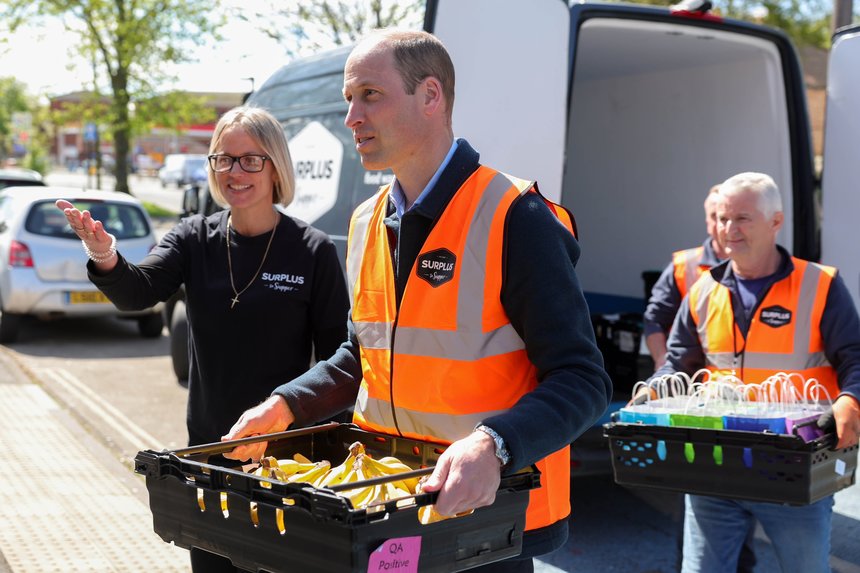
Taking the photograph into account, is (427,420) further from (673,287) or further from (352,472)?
(673,287)

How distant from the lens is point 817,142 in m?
18.3

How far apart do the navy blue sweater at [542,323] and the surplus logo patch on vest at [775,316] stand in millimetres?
1723

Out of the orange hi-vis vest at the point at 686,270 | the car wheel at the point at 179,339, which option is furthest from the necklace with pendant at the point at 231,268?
the car wheel at the point at 179,339

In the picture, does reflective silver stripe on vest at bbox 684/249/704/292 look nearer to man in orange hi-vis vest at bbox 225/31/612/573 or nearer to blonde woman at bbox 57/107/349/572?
blonde woman at bbox 57/107/349/572

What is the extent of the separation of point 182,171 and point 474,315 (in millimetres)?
49029

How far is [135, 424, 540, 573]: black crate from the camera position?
159 centimetres

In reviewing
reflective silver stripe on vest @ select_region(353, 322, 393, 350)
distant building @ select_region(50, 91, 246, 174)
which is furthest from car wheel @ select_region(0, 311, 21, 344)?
distant building @ select_region(50, 91, 246, 174)

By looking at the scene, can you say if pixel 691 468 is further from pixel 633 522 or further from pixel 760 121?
pixel 760 121

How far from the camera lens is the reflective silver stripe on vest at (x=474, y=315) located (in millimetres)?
1975

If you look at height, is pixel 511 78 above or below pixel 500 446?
above

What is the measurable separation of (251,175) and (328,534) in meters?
1.74

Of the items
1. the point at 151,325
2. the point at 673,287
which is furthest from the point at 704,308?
the point at 151,325

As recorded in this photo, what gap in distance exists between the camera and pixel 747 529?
3.41 meters

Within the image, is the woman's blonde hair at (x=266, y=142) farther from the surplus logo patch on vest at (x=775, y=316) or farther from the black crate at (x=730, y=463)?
the surplus logo patch on vest at (x=775, y=316)
